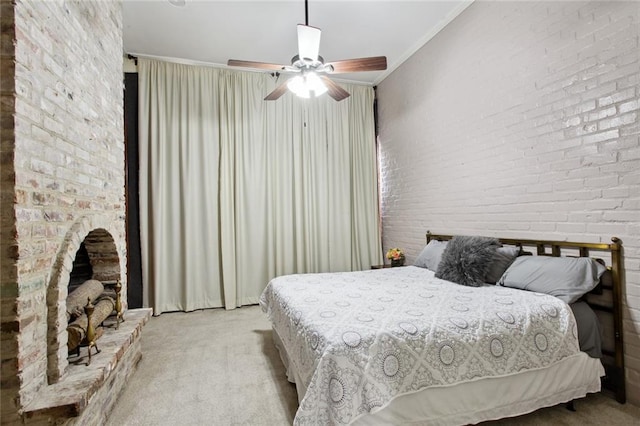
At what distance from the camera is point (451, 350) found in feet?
5.00

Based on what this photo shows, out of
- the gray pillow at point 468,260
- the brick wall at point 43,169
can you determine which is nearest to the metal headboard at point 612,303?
the gray pillow at point 468,260

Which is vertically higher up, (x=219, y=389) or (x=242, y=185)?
(x=242, y=185)

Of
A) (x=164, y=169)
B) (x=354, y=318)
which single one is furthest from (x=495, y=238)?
(x=164, y=169)

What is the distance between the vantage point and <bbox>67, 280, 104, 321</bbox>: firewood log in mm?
1797

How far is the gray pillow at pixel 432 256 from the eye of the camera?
118 inches

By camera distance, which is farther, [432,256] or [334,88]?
[432,256]

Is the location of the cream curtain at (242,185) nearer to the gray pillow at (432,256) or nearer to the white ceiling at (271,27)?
the white ceiling at (271,27)

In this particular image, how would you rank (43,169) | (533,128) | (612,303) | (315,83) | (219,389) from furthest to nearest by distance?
(315,83) → (533,128) → (219,389) → (612,303) → (43,169)

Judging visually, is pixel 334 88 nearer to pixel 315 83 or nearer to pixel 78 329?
pixel 315 83

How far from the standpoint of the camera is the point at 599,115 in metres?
1.95

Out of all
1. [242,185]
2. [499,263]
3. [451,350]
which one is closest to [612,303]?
[499,263]

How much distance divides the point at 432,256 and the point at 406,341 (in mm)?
1755

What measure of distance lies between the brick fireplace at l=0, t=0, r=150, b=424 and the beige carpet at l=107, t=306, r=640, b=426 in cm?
23

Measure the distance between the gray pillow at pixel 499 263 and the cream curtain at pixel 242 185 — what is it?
223 cm
